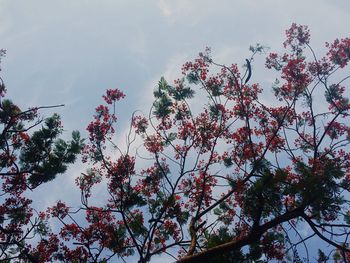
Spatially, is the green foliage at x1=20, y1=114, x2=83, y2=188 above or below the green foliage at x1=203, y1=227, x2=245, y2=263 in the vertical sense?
above

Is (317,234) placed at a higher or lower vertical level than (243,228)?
lower

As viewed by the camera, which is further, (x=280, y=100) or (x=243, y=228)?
(x=280, y=100)

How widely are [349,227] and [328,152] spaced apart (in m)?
2.93

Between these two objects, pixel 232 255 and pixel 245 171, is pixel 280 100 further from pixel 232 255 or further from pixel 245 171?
pixel 232 255

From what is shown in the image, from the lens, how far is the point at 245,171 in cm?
1066

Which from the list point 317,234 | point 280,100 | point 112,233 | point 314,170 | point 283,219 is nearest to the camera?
point 283,219

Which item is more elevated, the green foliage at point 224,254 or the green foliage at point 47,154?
the green foliage at point 47,154

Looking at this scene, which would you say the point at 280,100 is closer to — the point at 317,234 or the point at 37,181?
the point at 317,234

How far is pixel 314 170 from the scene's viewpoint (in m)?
8.83

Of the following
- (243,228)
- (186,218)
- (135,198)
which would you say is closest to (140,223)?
(135,198)

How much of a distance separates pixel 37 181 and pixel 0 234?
2.05 meters

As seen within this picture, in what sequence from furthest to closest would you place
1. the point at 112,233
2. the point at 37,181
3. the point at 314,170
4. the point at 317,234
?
the point at 112,233
the point at 37,181
the point at 314,170
the point at 317,234

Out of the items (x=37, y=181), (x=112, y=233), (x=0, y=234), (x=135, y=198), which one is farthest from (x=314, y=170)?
(x=0, y=234)

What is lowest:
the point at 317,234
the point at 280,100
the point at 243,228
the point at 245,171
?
the point at 317,234
